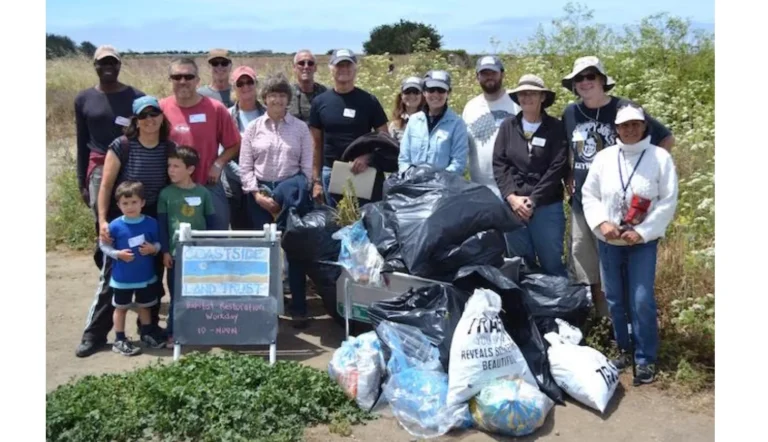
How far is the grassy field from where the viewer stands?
16.2 feet

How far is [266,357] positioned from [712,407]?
2839mm

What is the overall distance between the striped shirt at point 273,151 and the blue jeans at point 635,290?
2272mm

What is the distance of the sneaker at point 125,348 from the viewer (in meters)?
5.06

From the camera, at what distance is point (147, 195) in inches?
201

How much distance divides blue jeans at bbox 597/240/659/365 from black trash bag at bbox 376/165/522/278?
662mm

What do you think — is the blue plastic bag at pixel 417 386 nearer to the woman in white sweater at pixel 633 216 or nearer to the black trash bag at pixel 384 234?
the black trash bag at pixel 384 234

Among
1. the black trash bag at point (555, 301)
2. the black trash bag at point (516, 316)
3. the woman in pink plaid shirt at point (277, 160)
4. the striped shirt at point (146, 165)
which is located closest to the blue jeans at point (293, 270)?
the woman in pink plaid shirt at point (277, 160)

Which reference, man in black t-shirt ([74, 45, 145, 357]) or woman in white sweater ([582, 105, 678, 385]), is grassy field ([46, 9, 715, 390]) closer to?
woman in white sweater ([582, 105, 678, 385])

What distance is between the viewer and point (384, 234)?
16.3 feet

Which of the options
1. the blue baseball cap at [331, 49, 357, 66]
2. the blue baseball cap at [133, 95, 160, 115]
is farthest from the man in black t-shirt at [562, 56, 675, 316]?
the blue baseball cap at [133, 95, 160, 115]

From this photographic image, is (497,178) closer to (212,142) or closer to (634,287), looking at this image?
(634,287)

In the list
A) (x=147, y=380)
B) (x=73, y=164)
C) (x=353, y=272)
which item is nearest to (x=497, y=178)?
(x=353, y=272)

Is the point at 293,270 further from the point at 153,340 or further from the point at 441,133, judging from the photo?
the point at 441,133

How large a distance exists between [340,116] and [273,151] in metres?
0.67
